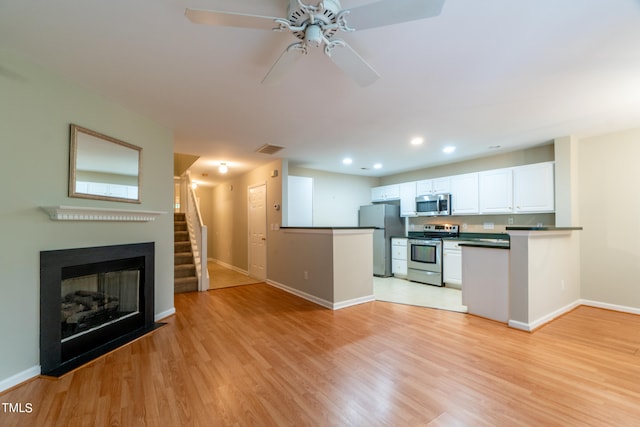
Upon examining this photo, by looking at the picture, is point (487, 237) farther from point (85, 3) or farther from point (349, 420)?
point (85, 3)

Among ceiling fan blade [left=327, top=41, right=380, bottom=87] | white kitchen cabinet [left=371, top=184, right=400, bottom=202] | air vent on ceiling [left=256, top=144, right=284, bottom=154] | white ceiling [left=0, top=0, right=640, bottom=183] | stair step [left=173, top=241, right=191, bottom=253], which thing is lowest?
stair step [left=173, top=241, right=191, bottom=253]

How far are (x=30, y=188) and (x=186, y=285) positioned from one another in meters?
3.26

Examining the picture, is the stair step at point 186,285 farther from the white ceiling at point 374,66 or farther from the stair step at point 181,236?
the white ceiling at point 374,66

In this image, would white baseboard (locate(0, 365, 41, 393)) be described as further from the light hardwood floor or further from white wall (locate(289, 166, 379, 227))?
white wall (locate(289, 166, 379, 227))

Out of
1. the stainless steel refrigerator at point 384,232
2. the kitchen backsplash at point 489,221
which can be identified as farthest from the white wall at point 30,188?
the kitchen backsplash at point 489,221

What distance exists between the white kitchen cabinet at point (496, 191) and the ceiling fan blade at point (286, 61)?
4.37 meters

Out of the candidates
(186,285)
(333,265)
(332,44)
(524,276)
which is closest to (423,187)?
(524,276)

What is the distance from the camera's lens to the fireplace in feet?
7.35

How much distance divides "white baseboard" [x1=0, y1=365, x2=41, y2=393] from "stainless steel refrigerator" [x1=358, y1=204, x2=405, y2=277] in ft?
17.4

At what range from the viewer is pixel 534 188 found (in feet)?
14.0

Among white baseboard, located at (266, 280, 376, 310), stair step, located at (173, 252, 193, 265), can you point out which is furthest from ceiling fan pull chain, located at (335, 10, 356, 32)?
stair step, located at (173, 252, 193, 265)

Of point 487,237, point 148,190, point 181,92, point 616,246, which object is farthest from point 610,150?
point 148,190

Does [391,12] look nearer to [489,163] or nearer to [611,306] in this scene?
[489,163]

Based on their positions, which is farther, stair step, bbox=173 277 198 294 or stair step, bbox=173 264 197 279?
stair step, bbox=173 264 197 279
